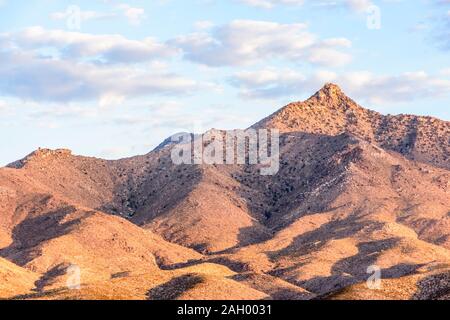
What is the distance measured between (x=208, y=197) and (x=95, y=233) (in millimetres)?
38310

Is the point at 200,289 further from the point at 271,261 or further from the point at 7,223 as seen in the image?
the point at 7,223

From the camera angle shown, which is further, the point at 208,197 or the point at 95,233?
the point at 208,197

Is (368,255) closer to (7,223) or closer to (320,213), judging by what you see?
(320,213)

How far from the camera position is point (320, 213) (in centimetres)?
18738

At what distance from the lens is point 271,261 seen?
151125 millimetres
